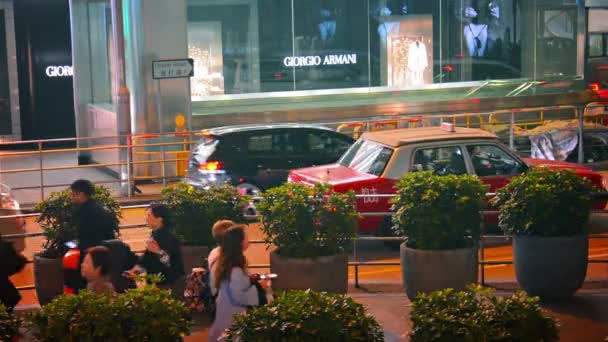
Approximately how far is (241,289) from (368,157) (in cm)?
736

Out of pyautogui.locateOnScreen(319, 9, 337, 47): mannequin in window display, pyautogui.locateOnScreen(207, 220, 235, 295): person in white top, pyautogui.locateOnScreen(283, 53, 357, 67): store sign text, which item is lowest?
pyautogui.locateOnScreen(207, 220, 235, 295): person in white top

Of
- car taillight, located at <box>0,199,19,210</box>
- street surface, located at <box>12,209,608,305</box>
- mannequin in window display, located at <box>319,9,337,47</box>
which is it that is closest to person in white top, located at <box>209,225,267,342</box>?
street surface, located at <box>12,209,608,305</box>

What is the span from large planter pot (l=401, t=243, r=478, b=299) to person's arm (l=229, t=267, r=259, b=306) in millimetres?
3085

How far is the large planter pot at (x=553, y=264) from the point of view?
34.6 feet

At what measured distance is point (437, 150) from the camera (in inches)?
572

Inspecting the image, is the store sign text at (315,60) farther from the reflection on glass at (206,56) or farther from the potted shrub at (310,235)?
the potted shrub at (310,235)

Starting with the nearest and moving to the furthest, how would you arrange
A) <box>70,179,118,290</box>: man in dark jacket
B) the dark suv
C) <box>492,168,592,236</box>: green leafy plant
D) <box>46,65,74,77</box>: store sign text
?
<box>70,179,118,290</box>: man in dark jacket → <box>492,168,592,236</box>: green leafy plant → the dark suv → <box>46,65,74,77</box>: store sign text

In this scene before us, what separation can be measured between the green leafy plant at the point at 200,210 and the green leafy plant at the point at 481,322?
182 inches

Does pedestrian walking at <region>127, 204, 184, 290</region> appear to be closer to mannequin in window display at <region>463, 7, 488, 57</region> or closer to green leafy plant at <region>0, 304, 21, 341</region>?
green leafy plant at <region>0, 304, 21, 341</region>

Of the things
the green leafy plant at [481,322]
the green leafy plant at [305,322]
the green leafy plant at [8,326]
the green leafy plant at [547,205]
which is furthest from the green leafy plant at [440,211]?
the green leafy plant at [8,326]

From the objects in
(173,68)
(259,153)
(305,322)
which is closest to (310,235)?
(305,322)

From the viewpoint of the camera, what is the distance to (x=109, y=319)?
6270 mm

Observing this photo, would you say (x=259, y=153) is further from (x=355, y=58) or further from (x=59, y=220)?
(x=355, y=58)

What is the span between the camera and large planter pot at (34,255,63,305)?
1076 centimetres
